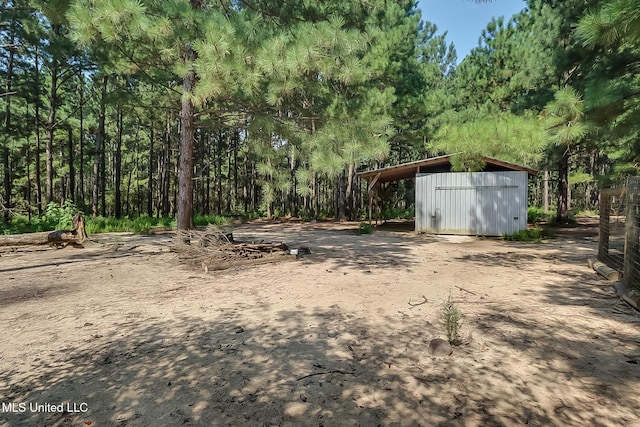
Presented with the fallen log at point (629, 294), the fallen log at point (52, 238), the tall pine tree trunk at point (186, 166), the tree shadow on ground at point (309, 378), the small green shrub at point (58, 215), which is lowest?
the tree shadow on ground at point (309, 378)

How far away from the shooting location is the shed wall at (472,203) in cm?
1252

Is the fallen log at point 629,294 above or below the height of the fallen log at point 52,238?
below

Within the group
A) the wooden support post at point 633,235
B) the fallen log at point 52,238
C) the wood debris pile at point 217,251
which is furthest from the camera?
the fallen log at point 52,238

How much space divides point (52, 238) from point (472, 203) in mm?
14013

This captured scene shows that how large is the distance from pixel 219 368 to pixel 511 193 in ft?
42.9

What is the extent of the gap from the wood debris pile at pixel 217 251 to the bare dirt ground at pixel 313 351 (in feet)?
2.85

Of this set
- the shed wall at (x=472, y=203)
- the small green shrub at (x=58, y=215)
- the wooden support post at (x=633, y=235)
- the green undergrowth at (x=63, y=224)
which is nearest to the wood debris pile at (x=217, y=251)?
the wooden support post at (x=633, y=235)

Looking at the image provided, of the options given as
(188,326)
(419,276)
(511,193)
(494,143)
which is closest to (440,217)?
(511,193)

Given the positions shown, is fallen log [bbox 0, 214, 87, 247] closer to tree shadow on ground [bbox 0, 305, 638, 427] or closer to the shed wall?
tree shadow on ground [bbox 0, 305, 638, 427]

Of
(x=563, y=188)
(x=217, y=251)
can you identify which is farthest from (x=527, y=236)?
(x=217, y=251)

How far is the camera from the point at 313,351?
119 inches

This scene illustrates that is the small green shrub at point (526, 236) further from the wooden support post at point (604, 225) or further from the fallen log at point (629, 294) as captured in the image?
the fallen log at point (629, 294)

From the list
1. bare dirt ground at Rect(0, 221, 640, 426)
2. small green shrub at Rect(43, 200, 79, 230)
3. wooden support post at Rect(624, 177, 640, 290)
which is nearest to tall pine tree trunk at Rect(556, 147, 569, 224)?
bare dirt ground at Rect(0, 221, 640, 426)

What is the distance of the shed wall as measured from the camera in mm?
12523
